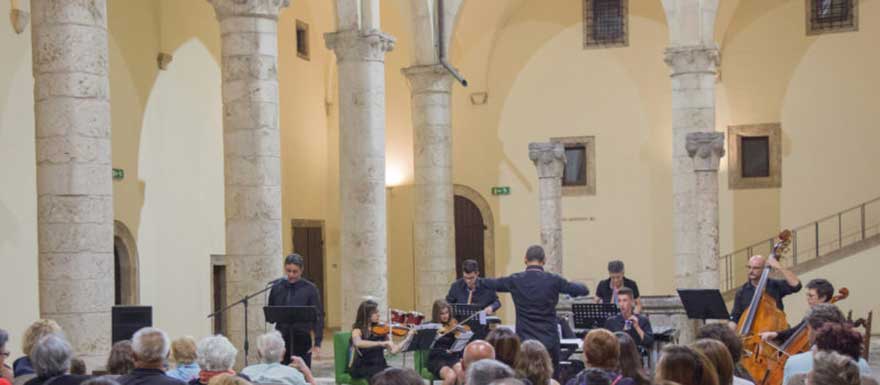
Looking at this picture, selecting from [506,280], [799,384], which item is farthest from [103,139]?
[799,384]

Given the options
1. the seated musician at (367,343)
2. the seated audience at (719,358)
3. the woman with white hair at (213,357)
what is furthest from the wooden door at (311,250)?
the seated audience at (719,358)

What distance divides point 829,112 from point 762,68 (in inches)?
60.8

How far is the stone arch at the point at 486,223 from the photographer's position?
2520 centimetres

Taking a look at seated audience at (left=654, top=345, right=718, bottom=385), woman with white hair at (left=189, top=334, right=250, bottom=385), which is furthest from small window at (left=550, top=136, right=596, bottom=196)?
seated audience at (left=654, top=345, right=718, bottom=385)

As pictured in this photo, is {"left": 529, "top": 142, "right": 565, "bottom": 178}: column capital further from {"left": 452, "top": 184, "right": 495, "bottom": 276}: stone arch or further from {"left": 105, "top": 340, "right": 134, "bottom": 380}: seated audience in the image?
{"left": 105, "top": 340, "right": 134, "bottom": 380}: seated audience

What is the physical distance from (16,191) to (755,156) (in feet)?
46.9

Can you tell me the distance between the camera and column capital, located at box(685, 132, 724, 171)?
18375 mm

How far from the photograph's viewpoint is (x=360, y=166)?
17.3 meters

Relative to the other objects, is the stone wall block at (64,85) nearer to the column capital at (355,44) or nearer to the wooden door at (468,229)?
the column capital at (355,44)

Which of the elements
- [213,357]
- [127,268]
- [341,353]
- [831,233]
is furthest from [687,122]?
[213,357]

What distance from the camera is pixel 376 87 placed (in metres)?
17.5

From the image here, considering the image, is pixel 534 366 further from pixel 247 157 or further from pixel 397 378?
pixel 247 157

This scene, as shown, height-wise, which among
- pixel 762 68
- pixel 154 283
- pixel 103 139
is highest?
pixel 762 68

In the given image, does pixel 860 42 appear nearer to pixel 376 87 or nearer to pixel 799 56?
pixel 799 56
